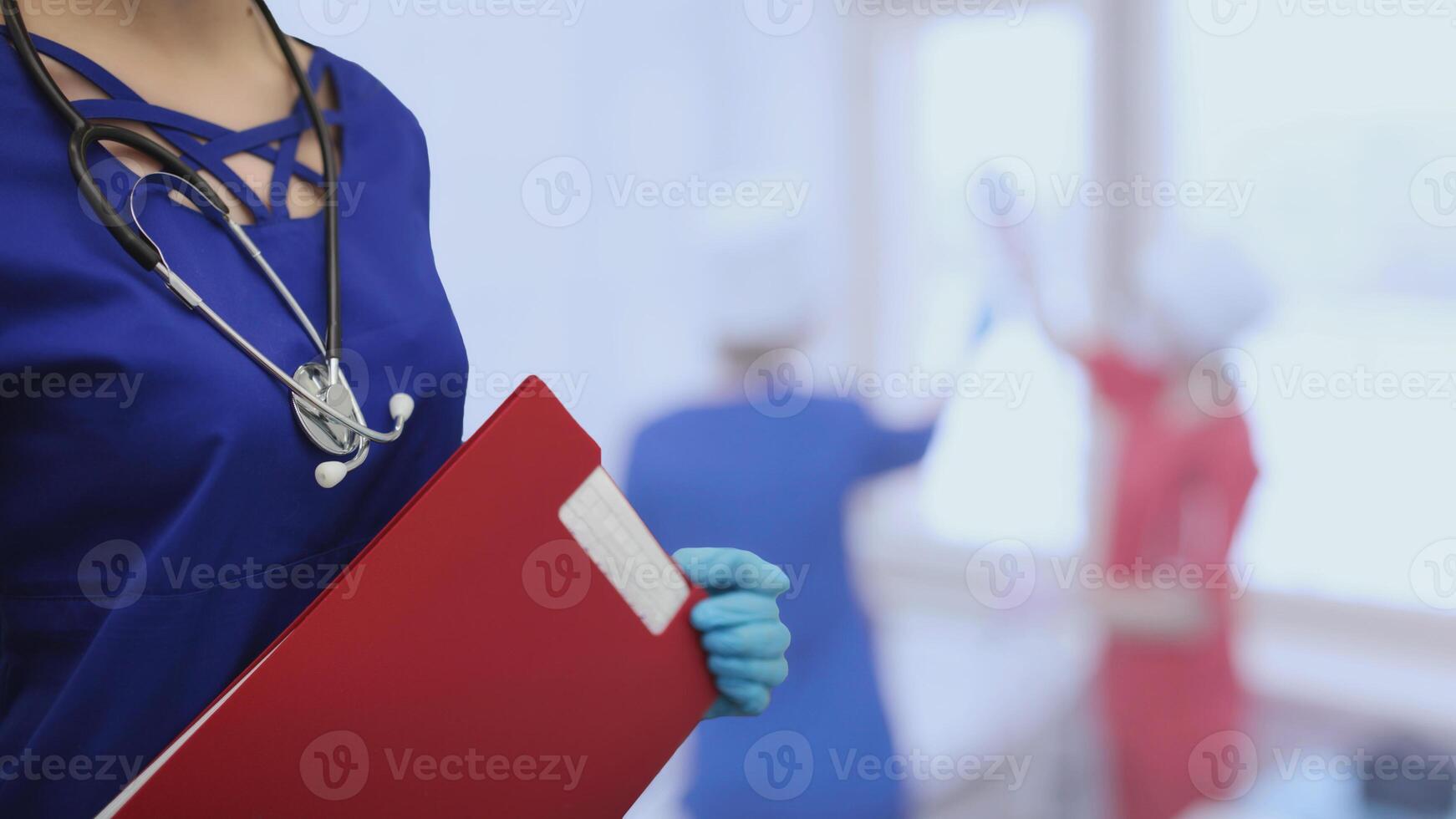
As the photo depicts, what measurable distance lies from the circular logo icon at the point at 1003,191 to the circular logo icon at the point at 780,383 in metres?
0.34

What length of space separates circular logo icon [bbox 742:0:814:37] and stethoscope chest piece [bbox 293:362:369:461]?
3.28ft

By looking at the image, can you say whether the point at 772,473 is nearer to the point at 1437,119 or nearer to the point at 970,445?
the point at 970,445

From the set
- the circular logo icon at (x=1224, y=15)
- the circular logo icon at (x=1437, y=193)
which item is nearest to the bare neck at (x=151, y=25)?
the circular logo icon at (x=1224, y=15)

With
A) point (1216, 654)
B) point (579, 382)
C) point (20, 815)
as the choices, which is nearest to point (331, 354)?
point (20, 815)

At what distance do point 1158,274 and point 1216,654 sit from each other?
20.2 inches

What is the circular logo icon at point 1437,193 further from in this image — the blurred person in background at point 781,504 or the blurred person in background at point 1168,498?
the blurred person in background at point 781,504

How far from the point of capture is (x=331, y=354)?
0.58 m

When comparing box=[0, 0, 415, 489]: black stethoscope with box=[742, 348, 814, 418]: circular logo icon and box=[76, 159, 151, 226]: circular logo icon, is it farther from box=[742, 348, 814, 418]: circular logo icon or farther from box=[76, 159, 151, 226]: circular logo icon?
box=[742, 348, 814, 418]: circular logo icon

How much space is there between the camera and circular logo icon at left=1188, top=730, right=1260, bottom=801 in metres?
1.39

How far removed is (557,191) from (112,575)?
0.78 m

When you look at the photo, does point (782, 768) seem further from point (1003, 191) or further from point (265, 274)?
point (265, 274)

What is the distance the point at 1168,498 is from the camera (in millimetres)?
1429

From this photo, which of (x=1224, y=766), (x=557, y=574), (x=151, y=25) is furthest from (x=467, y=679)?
(x=1224, y=766)

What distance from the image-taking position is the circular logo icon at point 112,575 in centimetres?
53
